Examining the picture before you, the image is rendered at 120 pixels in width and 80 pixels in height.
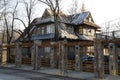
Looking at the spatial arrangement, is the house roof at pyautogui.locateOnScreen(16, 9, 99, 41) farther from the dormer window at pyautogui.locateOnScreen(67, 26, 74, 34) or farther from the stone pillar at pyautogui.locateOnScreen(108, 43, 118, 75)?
the stone pillar at pyautogui.locateOnScreen(108, 43, 118, 75)

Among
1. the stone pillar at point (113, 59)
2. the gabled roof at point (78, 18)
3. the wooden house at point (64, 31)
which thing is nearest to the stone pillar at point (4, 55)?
the wooden house at point (64, 31)

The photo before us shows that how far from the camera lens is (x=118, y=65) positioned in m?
24.1

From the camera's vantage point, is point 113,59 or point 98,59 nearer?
point 98,59

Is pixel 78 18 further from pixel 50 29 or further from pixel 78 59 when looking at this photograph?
pixel 78 59

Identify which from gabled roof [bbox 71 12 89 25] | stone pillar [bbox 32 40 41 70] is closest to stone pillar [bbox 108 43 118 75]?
stone pillar [bbox 32 40 41 70]

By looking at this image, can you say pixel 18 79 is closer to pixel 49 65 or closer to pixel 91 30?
pixel 49 65

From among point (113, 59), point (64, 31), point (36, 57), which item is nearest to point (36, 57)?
point (36, 57)

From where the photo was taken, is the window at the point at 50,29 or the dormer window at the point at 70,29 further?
the dormer window at the point at 70,29

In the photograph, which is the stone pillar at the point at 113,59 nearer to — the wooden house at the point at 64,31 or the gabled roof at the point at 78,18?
the wooden house at the point at 64,31

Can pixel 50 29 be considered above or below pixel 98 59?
above

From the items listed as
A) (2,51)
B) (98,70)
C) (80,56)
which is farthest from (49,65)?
(98,70)

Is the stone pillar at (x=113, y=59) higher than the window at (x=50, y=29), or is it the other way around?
the window at (x=50, y=29)

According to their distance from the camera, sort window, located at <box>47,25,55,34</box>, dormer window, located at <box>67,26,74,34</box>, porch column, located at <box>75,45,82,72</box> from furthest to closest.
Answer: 1. dormer window, located at <box>67,26,74,34</box>
2. window, located at <box>47,25,55,34</box>
3. porch column, located at <box>75,45,82,72</box>

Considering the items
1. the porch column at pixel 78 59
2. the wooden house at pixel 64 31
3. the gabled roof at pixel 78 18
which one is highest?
the gabled roof at pixel 78 18
